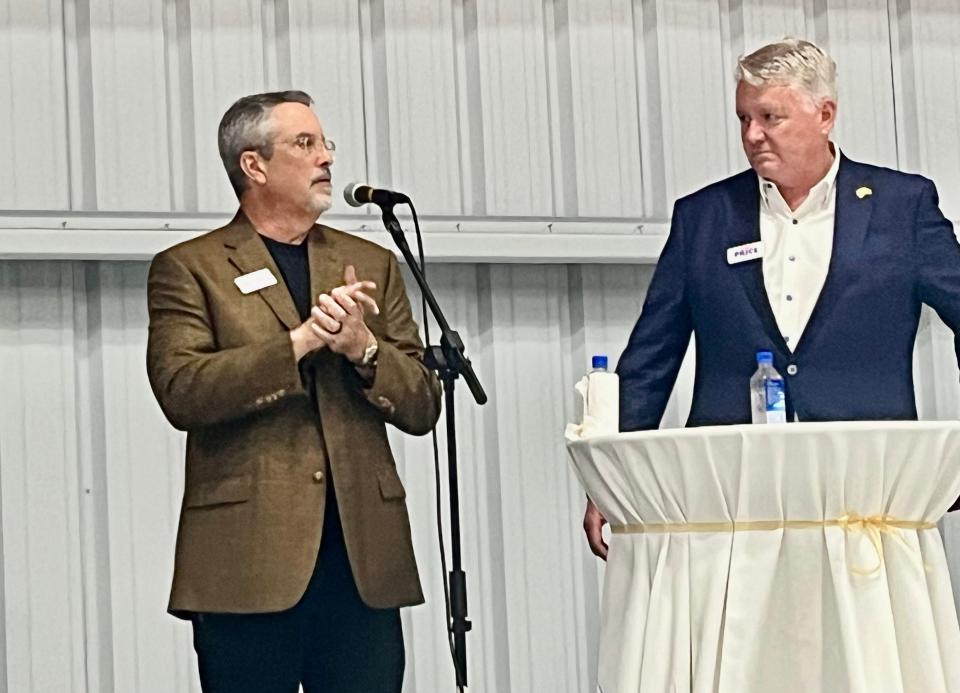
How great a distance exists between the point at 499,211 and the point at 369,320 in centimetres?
165

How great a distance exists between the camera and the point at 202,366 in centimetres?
336

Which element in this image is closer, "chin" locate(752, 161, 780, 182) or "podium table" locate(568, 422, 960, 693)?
"podium table" locate(568, 422, 960, 693)

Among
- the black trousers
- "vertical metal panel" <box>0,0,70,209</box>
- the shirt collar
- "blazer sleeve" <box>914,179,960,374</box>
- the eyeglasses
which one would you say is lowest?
the black trousers

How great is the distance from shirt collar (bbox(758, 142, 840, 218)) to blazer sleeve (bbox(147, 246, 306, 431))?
113 cm

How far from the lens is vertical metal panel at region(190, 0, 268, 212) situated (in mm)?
4871

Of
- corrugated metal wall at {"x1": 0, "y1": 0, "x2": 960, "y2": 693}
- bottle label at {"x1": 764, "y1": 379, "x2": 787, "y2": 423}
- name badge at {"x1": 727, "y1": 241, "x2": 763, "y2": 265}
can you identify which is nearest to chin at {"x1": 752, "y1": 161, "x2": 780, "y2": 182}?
name badge at {"x1": 727, "y1": 241, "x2": 763, "y2": 265}

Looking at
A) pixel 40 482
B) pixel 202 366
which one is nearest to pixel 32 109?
pixel 40 482

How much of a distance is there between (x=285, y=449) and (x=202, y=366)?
25 centimetres

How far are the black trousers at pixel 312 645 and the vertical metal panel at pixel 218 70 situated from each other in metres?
1.78

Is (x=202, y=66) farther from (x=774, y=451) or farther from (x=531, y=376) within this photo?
(x=774, y=451)

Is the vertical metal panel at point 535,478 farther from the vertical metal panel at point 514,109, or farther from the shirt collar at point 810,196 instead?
the shirt collar at point 810,196

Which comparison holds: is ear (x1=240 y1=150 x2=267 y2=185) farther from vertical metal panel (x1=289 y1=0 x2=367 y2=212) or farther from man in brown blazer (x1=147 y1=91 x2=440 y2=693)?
vertical metal panel (x1=289 y1=0 x2=367 y2=212)

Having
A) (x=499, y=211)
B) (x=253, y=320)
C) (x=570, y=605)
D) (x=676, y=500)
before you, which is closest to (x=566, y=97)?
(x=499, y=211)

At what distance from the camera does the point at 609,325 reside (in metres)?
5.30
